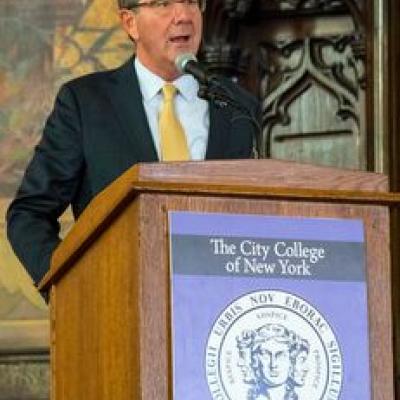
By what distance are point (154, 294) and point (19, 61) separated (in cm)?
411

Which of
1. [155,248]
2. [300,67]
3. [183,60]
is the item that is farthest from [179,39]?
[300,67]

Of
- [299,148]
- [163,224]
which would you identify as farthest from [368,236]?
[299,148]

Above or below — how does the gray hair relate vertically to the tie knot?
above

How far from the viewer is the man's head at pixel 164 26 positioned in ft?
12.3

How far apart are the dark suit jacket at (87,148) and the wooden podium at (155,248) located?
0.62 metres

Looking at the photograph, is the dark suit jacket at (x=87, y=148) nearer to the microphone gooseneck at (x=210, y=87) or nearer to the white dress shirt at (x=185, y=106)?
the white dress shirt at (x=185, y=106)

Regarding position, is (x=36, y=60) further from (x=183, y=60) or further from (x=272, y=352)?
(x=272, y=352)

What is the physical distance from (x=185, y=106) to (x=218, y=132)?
95 mm

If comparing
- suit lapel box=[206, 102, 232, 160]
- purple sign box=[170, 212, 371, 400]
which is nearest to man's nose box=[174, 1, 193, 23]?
suit lapel box=[206, 102, 232, 160]

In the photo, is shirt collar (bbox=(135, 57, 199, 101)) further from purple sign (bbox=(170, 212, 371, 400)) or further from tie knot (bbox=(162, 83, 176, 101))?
purple sign (bbox=(170, 212, 371, 400))

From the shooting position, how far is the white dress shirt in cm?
389

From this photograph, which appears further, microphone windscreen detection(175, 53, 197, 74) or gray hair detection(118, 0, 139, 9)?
gray hair detection(118, 0, 139, 9)

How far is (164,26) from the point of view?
3.78 m

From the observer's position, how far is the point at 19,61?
22.8ft
